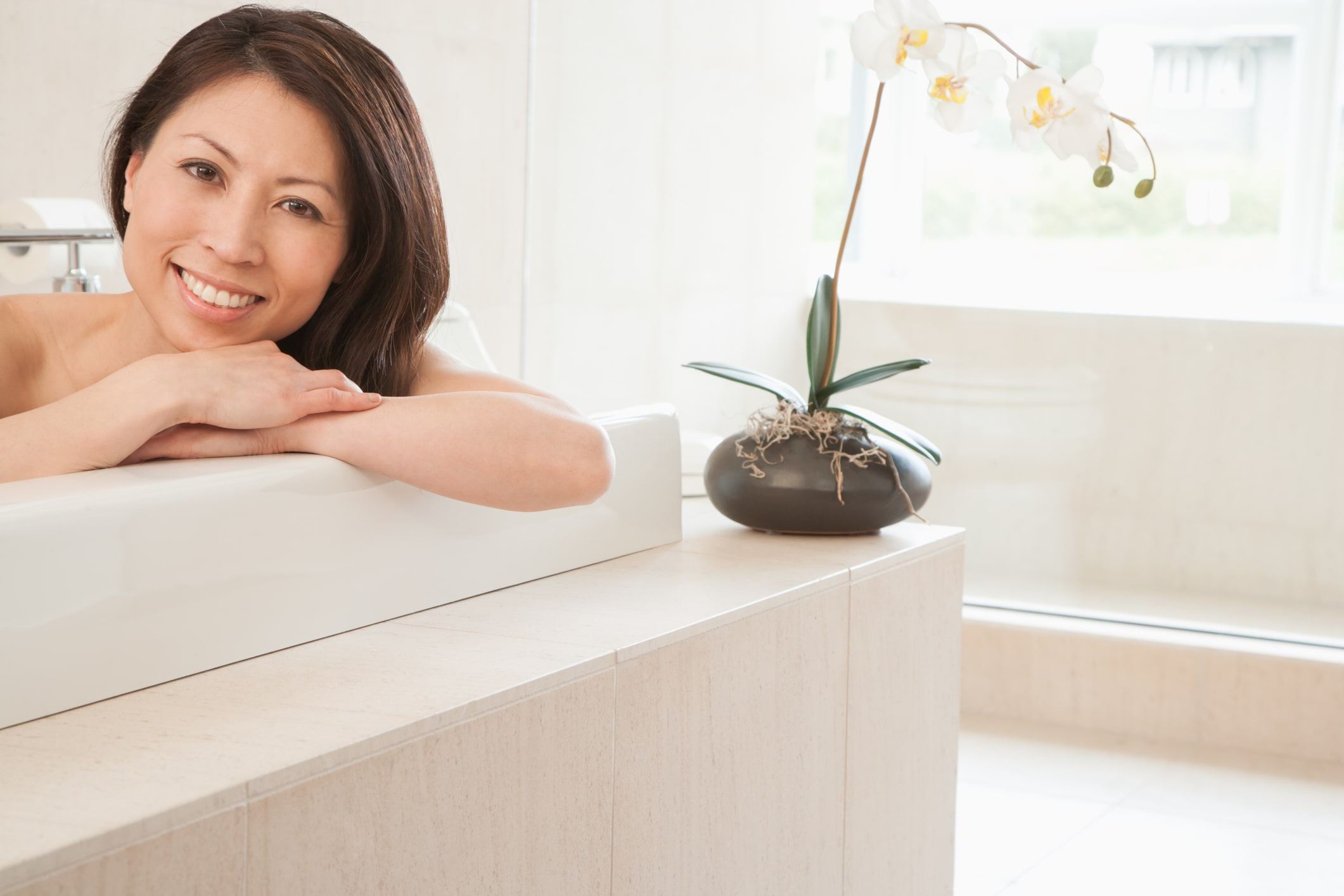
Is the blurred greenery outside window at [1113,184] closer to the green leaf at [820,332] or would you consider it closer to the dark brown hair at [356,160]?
the green leaf at [820,332]

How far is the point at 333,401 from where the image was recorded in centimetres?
110

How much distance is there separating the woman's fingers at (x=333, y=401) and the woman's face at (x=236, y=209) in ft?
0.48

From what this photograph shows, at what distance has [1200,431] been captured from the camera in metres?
2.90

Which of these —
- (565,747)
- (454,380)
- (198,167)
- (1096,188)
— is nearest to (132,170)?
(198,167)

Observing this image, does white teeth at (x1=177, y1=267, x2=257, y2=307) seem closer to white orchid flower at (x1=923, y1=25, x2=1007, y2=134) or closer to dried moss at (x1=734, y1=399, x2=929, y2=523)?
dried moss at (x1=734, y1=399, x2=929, y2=523)

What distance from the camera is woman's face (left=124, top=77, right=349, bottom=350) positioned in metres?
1.15

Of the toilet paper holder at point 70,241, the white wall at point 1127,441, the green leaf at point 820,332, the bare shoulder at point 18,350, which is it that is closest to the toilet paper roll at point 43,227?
the toilet paper holder at point 70,241

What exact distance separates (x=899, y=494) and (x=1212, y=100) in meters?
1.78

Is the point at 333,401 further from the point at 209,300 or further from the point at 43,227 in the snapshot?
the point at 43,227

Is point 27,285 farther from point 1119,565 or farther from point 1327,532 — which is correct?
point 1327,532

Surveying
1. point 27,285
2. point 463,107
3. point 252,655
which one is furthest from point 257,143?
point 463,107

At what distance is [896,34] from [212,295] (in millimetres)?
763

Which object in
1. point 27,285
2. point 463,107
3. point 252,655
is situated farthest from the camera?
point 463,107

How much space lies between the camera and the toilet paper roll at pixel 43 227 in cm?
174
